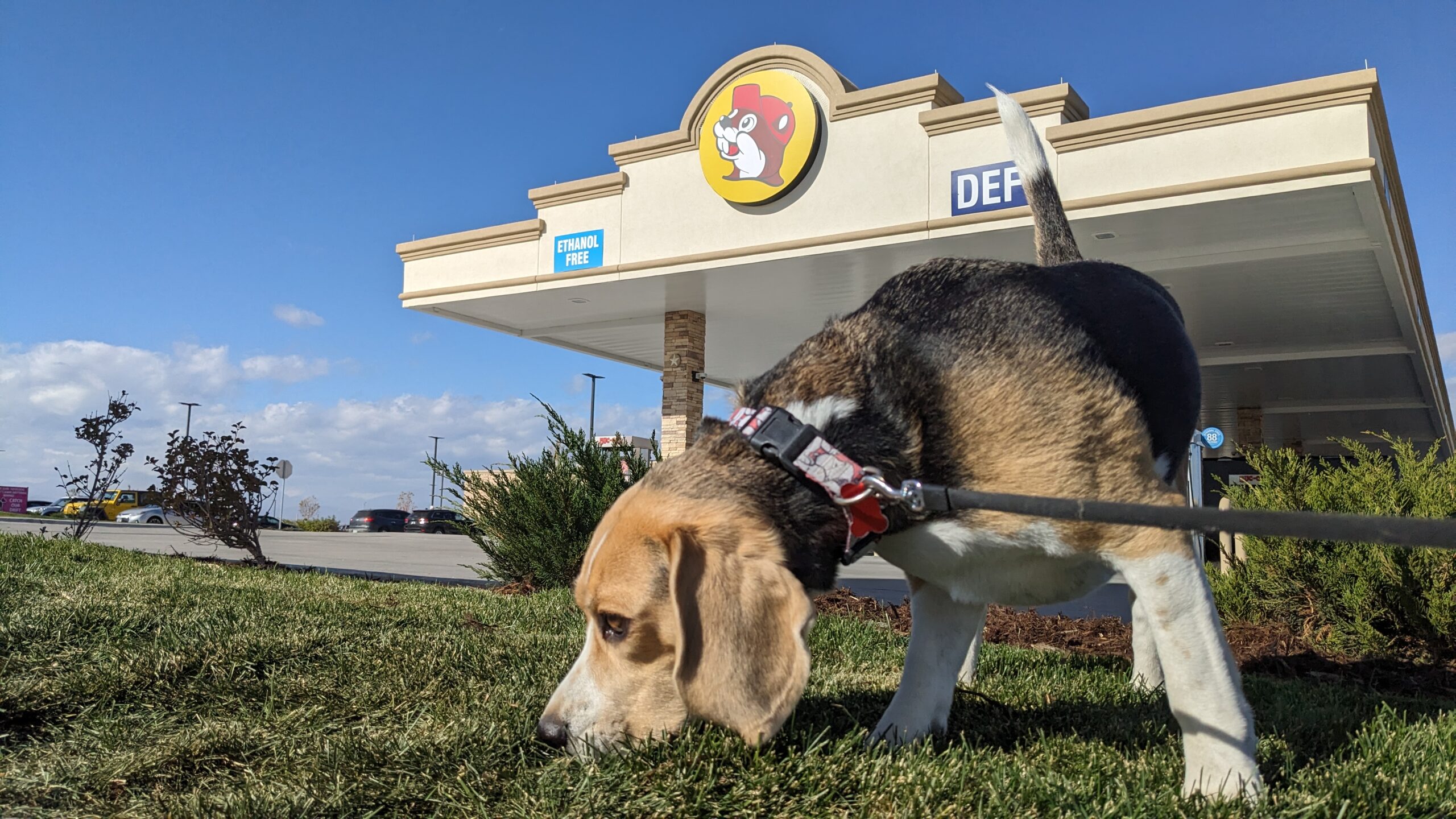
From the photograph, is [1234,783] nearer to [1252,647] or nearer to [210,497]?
[1252,647]

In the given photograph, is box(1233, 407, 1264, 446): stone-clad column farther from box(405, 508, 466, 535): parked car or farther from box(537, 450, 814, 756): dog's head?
box(405, 508, 466, 535): parked car

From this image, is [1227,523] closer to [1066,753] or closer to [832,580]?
[832,580]

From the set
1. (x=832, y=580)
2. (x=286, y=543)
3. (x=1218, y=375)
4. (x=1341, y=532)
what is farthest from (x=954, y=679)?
(x=286, y=543)

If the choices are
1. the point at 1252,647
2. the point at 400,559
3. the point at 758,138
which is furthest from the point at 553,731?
the point at 400,559

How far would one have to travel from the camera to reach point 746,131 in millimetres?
15344

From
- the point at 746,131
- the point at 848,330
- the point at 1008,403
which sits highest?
the point at 746,131

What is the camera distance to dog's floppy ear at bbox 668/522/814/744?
7.14ft

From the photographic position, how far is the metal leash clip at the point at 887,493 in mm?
2268

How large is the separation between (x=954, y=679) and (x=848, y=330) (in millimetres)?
1254

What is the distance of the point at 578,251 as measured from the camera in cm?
1681

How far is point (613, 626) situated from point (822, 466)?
70cm

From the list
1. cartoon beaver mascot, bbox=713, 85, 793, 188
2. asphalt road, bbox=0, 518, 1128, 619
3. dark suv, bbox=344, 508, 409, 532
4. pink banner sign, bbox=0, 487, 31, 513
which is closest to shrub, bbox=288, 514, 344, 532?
dark suv, bbox=344, 508, 409, 532

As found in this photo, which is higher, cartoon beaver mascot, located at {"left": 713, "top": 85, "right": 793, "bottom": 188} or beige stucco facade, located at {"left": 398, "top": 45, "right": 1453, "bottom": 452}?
cartoon beaver mascot, located at {"left": 713, "top": 85, "right": 793, "bottom": 188}

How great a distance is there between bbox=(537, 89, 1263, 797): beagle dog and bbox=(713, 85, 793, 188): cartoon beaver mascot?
1254cm
